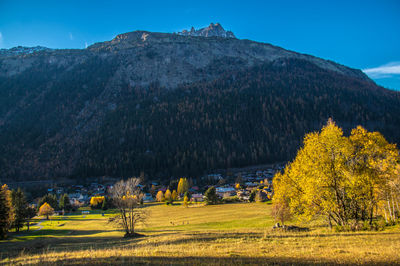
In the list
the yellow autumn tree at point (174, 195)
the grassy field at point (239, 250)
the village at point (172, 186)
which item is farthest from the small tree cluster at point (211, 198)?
the grassy field at point (239, 250)

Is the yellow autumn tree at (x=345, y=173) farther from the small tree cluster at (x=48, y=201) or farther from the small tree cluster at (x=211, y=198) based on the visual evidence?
the small tree cluster at (x=48, y=201)

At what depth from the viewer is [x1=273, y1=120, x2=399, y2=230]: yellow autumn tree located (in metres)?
22.6

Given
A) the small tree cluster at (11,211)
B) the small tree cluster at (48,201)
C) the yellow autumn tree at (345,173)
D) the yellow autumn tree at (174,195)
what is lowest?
the yellow autumn tree at (174,195)

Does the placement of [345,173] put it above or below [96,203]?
above

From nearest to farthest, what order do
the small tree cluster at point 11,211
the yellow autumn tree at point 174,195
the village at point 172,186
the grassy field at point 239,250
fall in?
1. the grassy field at point 239,250
2. the small tree cluster at point 11,211
3. the yellow autumn tree at point 174,195
4. the village at point 172,186

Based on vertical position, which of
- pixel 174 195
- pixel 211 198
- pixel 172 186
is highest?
pixel 172 186

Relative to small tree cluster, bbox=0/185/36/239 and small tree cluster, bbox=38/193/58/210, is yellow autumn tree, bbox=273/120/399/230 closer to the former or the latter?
small tree cluster, bbox=0/185/36/239

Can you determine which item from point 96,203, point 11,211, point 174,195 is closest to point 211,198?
point 174,195

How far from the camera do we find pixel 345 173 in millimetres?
22641

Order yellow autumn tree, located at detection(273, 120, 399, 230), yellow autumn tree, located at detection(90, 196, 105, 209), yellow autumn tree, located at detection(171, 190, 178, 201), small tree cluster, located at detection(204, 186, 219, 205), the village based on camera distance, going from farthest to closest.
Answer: the village, yellow autumn tree, located at detection(171, 190, 178, 201), yellow autumn tree, located at detection(90, 196, 105, 209), small tree cluster, located at detection(204, 186, 219, 205), yellow autumn tree, located at detection(273, 120, 399, 230)

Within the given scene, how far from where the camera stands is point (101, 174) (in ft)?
573

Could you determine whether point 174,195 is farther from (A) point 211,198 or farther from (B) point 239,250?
(B) point 239,250

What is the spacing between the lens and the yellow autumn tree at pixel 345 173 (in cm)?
2256

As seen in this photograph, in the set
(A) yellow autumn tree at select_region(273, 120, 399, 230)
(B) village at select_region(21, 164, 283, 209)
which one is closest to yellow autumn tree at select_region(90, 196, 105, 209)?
(B) village at select_region(21, 164, 283, 209)
